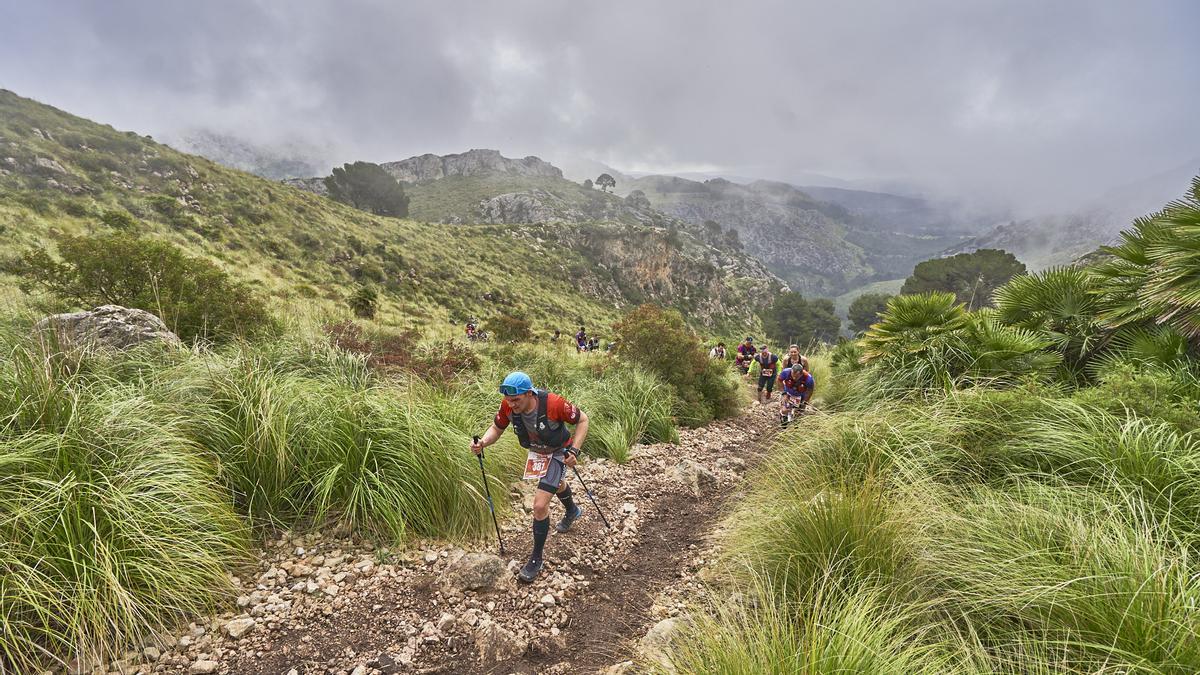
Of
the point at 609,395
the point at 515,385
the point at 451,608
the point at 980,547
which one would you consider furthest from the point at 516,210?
the point at 980,547

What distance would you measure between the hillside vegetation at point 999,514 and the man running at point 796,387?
226 centimetres

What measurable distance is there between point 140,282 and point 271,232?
2751cm

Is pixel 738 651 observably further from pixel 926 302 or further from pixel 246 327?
pixel 246 327

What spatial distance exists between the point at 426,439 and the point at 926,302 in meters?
8.10

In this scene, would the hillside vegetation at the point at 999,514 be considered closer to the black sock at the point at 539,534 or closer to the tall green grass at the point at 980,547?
the tall green grass at the point at 980,547

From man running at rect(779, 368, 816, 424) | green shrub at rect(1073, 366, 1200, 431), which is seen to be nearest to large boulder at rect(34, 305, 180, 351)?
man running at rect(779, 368, 816, 424)

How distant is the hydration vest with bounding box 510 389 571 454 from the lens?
14.9 ft

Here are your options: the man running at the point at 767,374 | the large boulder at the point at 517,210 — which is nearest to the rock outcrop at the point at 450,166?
the large boulder at the point at 517,210

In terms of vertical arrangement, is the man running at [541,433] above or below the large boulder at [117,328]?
below

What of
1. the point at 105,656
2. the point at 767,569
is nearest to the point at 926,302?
the point at 767,569

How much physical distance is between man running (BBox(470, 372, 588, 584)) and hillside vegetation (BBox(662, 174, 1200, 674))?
1700 mm

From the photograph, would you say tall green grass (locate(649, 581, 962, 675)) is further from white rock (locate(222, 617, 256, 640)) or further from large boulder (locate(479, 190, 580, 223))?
large boulder (locate(479, 190, 580, 223))

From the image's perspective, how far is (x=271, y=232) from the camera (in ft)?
105

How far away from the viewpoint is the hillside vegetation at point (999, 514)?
7.13 ft
